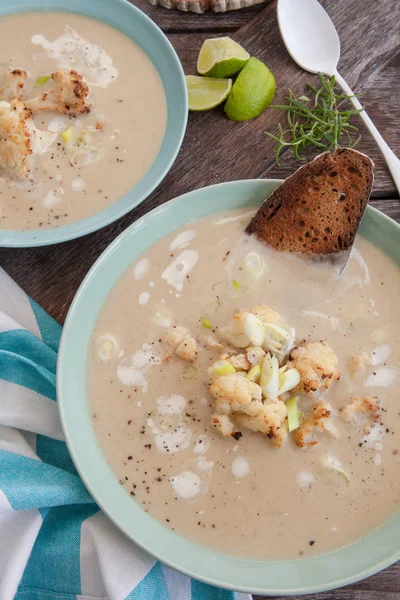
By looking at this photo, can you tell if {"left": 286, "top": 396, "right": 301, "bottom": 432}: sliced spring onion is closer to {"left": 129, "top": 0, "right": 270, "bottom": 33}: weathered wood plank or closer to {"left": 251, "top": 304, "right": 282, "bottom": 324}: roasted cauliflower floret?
{"left": 251, "top": 304, "right": 282, "bottom": 324}: roasted cauliflower floret

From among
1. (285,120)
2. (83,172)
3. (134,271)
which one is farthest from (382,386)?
(83,172)

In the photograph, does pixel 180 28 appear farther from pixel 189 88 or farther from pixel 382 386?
pixel 382 386

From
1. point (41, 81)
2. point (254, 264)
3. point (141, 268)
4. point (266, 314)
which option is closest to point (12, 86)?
point (41, 81)

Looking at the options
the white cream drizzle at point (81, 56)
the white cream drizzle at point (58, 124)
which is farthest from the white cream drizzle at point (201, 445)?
the white cream drizzle at point (81, 56)

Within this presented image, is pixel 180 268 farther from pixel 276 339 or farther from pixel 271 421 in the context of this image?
pixel 271 421

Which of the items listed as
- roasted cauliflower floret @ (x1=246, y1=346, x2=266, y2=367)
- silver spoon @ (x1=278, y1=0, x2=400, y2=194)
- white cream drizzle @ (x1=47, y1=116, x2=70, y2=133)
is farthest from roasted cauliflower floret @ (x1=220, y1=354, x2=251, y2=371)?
silver spoon @ (x1=278, y1=0, x2=400, y2=194)

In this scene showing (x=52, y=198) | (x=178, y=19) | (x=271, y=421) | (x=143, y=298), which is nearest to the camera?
(x=271, y=421)
